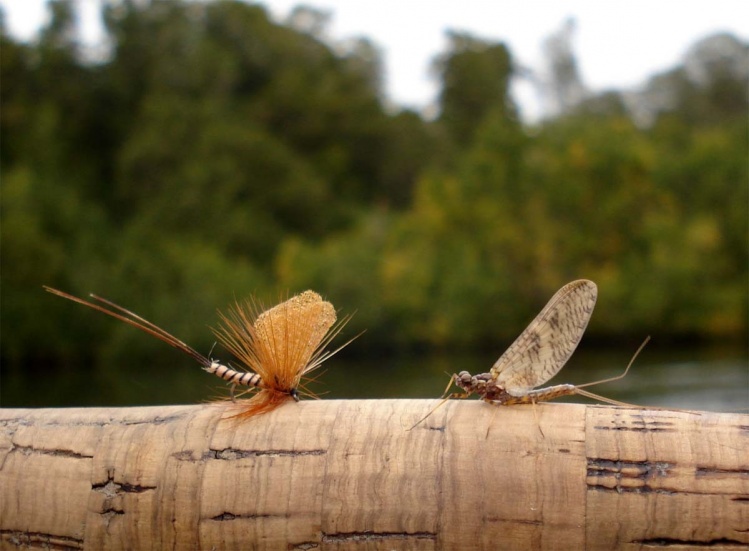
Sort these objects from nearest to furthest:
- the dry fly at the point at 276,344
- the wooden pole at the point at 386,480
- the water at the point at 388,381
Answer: the wooden pole at the point at 386,480, the dry fly at the point at 276,344, the water at the point at 388,381

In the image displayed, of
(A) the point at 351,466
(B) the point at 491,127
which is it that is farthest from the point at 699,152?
(A) the point at 351,466

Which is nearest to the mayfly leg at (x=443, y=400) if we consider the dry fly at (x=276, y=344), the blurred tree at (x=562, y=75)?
the dry fly at (x=276, y=344)

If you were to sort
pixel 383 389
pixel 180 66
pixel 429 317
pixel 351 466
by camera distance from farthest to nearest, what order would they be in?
pixel 180 66
pixel 429 317
pixel 383 389
pixel 351 466

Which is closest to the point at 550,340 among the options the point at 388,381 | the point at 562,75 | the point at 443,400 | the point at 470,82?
the point at 443,400

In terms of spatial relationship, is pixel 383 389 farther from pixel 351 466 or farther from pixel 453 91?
pixel 453 91

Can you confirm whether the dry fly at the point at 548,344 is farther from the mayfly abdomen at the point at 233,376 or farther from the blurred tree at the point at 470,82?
the blurred tree at the point at 470,82

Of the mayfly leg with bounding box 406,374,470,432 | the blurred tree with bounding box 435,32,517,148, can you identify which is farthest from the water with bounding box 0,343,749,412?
the blurred tree with bounding box 435,32,517,148

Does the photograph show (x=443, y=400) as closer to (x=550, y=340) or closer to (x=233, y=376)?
(x=550, y=340)
